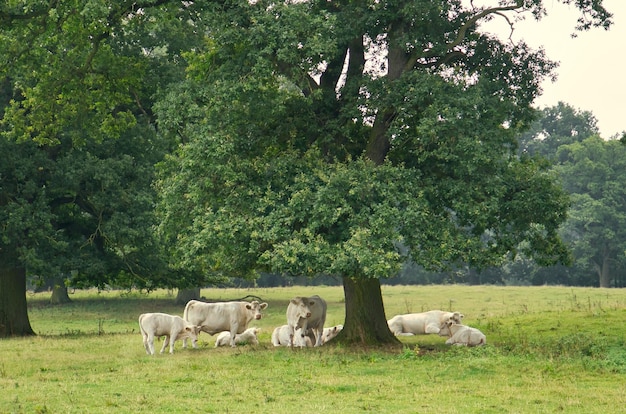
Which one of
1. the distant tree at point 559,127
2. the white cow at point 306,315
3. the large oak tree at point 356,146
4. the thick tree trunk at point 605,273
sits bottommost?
the thick tree trunk at point 605,273

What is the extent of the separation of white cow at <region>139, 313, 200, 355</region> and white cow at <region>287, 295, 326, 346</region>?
2.60 metres

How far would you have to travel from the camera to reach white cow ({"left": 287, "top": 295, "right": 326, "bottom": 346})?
82.1 feet

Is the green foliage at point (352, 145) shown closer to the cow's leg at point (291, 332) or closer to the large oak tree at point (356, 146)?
the large oak tree at point (356, 146)

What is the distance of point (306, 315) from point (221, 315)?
93.0 inches

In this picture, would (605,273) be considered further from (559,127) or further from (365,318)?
(365,318)

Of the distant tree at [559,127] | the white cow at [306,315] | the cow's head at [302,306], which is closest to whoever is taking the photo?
the cow's head at [302,306]

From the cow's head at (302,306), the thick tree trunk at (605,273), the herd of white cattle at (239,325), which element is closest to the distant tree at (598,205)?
the thick tree trunk at (605,273)

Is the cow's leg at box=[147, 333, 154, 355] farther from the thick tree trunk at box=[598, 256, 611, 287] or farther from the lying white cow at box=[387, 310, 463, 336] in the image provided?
the thick tree trunk at box=[598, 256, 611, 287]

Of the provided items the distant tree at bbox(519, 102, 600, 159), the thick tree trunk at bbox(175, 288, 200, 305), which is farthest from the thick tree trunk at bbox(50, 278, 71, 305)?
the distant tree at bbox(519, 102, 600, 159)

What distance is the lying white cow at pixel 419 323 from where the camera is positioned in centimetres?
2897

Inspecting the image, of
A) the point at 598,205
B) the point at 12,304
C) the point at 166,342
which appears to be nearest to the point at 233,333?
the point at 166,342

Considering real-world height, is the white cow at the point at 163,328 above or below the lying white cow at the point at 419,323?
above

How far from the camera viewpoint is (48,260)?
3066cm

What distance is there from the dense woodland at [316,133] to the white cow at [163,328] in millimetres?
1635
